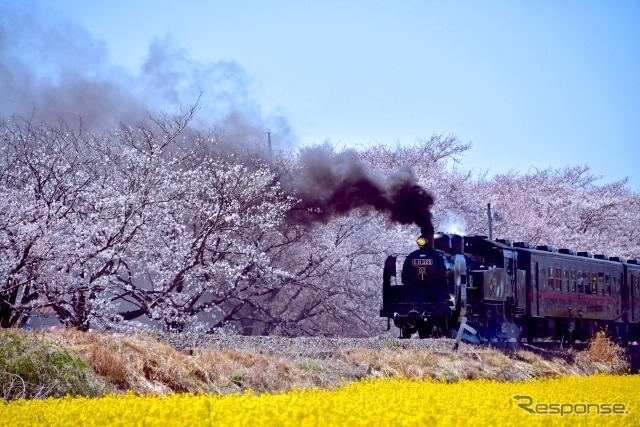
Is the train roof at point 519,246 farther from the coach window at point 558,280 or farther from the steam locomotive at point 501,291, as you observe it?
the coach window at point 558,280

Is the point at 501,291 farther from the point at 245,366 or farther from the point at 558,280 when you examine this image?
the point at 245,366

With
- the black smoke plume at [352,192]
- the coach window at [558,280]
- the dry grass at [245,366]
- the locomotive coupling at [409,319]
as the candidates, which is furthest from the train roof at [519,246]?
the dry grass at [245,366]

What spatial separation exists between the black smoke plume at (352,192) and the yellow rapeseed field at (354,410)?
36.4ft

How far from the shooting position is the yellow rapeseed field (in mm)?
6039

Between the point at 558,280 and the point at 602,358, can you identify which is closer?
the point at 602,358

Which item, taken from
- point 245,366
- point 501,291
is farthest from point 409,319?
point 245,366

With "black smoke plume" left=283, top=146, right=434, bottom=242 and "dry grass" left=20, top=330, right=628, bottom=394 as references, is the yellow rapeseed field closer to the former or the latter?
"dry grass" left=20, top=330, right=628, bottom=394

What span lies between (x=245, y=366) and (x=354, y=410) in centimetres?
568

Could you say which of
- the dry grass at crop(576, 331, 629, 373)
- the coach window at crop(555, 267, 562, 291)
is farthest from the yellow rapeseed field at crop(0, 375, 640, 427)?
the coach window at crop(555, 267, 562, 291)

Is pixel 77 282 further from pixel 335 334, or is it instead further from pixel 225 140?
pixel 335 334

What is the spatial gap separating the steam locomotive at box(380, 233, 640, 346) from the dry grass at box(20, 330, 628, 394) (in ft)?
12.6

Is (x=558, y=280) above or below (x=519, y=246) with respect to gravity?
below

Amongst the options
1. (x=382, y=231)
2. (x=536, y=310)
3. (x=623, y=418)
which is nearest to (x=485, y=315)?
(x=536, y=310)

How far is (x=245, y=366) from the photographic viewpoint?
1252cm
